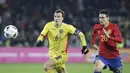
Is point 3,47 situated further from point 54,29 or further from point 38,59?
point 54,29

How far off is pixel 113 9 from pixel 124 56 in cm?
393

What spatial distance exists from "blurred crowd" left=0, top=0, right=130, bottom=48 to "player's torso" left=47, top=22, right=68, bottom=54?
517 inches

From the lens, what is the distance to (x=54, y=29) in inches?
450

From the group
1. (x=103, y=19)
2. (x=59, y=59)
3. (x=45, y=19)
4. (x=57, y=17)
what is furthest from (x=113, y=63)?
(x=45, y=19)

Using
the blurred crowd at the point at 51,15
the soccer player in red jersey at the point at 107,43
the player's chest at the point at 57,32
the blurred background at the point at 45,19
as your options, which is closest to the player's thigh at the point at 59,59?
the player's chest at the point at 57,32

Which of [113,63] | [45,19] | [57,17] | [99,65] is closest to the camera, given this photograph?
[99,65]

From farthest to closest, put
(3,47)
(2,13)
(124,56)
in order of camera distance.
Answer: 1. (2,13)
2. (124,56)
3. (3,47)

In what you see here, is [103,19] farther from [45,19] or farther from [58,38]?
[45,19]

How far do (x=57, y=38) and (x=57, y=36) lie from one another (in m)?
0.06

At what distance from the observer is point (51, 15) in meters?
25.7

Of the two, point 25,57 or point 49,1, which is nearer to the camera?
point 25,57

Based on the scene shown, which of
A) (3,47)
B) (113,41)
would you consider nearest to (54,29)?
(113,41)

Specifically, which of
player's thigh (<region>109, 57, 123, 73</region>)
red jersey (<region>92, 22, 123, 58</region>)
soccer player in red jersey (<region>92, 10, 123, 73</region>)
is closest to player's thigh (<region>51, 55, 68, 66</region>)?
soccer player in red jersey (<region>92, 10, 123, 73</region>)

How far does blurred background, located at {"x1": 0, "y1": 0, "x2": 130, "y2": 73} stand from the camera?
2399 cm
